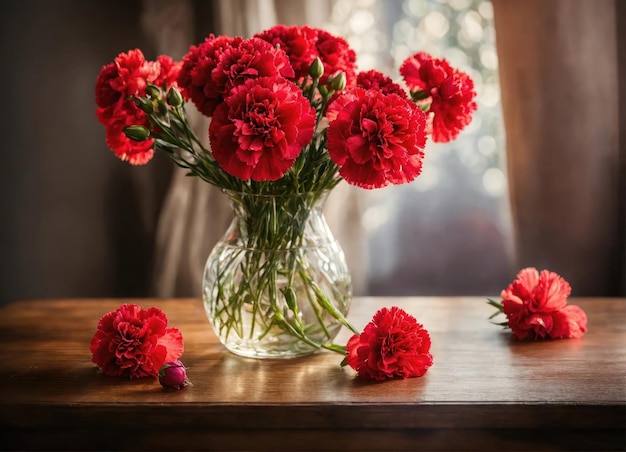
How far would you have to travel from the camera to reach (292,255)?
1.06 metres

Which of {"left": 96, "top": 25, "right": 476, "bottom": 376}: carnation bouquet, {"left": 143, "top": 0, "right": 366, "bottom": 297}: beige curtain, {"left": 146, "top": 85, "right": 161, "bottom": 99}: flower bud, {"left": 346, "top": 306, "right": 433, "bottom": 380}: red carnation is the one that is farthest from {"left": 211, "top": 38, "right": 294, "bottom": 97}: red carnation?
{"left": 143, "top": 0, "right": 366, "bottom": 297}: beige curtain

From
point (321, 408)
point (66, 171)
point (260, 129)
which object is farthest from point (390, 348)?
point (66, 171)

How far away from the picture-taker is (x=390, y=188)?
1.85 metres

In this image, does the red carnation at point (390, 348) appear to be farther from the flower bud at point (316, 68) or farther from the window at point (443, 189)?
the window at point (443, 189)

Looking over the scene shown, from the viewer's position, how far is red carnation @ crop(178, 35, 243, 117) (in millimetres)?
964

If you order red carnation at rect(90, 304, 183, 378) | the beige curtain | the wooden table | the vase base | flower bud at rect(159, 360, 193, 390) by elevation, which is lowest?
the wooden table

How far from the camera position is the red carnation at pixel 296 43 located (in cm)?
102

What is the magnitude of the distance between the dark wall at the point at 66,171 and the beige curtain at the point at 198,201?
4 cm

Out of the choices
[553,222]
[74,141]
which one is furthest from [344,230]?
[74,141]

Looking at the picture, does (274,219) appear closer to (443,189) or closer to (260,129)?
(260,129)

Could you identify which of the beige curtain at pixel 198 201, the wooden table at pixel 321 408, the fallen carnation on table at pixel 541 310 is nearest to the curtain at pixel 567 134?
the beige curtain at pixel 198 201

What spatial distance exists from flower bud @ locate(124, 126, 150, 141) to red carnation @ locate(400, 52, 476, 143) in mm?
348

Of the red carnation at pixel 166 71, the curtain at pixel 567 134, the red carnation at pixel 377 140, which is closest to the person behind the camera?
the red carnation at pixel 377 140

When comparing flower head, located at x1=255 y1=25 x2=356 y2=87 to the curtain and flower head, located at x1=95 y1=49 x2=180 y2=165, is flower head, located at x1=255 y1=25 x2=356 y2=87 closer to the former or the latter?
flower head, located at x1=95 y1=49 x2=180 y2=165
